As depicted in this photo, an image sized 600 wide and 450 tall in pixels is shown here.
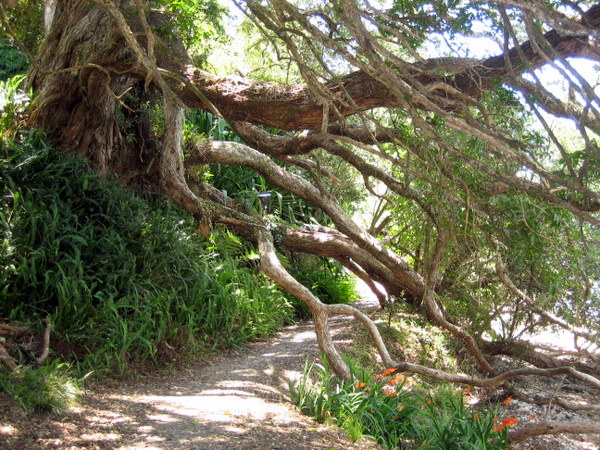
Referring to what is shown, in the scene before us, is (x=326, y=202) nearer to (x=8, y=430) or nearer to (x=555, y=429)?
(x=555, y=429)

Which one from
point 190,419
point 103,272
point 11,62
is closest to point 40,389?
point 190,419

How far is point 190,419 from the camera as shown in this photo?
4.79 meters

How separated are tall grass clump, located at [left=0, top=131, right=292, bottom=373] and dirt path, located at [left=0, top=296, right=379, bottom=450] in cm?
54

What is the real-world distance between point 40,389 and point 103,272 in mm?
2086

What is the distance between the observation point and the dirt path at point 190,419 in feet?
13.5

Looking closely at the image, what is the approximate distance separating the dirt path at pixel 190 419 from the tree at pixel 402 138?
3.21ft

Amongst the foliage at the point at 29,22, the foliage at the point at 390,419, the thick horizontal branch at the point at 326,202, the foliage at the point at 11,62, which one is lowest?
the foliage at the point at 390,419

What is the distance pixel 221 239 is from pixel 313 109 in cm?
325

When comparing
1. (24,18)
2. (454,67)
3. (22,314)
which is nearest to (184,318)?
(22,314)

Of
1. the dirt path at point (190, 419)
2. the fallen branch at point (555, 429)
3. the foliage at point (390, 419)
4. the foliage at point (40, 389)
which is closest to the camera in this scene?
the dirt path at point (190, 419)

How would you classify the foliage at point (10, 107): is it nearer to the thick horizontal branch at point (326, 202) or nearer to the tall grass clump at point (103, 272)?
the tall grass clump at point (103, 272)

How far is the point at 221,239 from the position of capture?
9062mm

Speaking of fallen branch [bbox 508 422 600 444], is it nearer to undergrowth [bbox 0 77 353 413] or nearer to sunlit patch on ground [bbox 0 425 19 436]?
undergrowth [bbox 0 77 353 413]

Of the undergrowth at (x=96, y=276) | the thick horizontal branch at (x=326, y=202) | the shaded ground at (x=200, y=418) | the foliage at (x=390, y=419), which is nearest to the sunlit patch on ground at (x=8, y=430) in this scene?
the shaded ground at (x=200, y=418)
